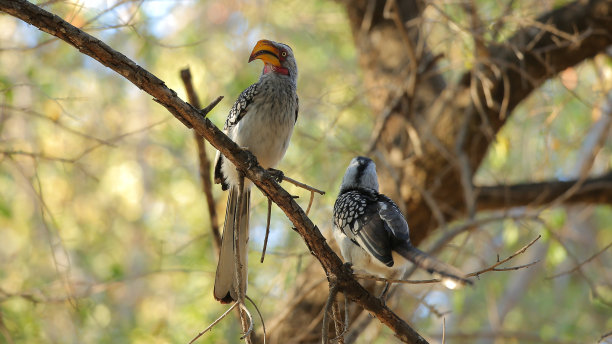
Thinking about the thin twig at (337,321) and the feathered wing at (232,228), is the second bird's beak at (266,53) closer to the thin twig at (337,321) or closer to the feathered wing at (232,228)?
the feathered wing at (232,228)

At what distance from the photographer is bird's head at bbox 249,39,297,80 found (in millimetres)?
3195

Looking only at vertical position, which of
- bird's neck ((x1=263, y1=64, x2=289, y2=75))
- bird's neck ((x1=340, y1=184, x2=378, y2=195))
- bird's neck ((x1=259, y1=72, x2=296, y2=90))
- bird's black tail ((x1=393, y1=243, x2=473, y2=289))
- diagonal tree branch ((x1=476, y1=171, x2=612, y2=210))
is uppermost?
bird's neck ((x1=263, y1=64, x2=289, y2=75))

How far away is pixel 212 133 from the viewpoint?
2.04 metres

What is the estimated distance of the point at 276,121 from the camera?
9.71 ft

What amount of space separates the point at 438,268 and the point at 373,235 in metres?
0.58

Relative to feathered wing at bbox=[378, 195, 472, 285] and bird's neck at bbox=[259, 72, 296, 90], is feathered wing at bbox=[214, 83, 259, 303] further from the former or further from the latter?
feathered wing at bbox=[378, 195, 472, 285]

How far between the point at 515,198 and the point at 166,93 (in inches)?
113

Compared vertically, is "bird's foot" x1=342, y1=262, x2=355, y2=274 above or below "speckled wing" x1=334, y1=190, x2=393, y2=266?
below

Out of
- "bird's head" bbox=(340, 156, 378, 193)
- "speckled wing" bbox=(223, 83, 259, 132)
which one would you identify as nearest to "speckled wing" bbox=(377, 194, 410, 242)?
"bird's head" bbox=(340, 156, 378, 193)

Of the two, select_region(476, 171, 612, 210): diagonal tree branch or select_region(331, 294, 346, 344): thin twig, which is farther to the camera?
select_region(476, 171, 612, 210): diagonal tree branch

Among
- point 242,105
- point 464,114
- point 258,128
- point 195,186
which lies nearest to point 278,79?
point 242,105

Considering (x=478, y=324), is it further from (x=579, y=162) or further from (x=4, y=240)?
(x=4, y=240)

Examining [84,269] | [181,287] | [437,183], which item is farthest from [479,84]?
[84,269]

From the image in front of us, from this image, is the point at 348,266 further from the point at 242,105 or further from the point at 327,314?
the point at 242,105
